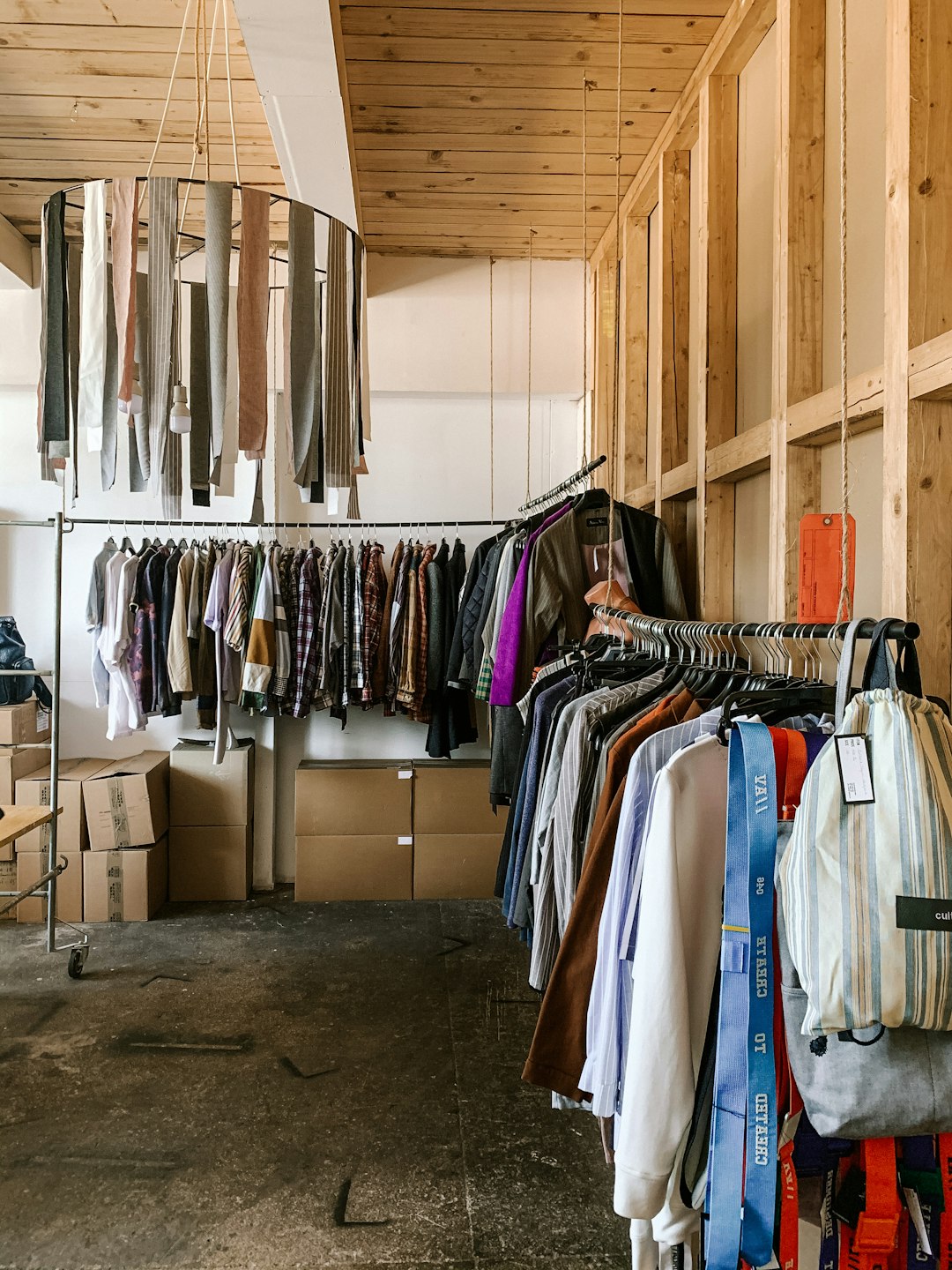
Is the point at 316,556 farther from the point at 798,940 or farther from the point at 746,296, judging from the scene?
the point at 798,940

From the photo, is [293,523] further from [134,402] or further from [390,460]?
[134,402]

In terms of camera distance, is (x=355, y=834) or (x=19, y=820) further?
(x=355, y=834)

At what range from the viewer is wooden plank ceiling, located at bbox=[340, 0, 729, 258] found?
2.57 metres

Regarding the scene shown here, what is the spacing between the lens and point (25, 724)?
405 cm

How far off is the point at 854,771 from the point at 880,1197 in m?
0.52

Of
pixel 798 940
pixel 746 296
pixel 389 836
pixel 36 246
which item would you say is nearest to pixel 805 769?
pixel 798 940

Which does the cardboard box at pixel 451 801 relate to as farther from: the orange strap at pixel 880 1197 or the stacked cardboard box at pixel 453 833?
the orange strap at pixel 880 1197

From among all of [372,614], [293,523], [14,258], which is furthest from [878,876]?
[14,258]

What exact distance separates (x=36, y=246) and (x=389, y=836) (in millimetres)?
3414

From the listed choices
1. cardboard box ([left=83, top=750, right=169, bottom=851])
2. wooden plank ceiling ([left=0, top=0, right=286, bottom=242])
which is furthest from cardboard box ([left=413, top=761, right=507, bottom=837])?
wooden plank ceiling ([left=0, top=0, right=286, bottom=242])

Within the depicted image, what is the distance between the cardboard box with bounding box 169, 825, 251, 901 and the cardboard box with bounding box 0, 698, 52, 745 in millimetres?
758

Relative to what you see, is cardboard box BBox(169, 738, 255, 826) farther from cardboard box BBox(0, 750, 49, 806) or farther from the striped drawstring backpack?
the striped drawstring backpack

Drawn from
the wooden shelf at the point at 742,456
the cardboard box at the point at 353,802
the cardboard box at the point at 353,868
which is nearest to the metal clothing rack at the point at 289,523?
the cardboard box at the point at 353,802

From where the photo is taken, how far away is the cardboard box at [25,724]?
394 cm
